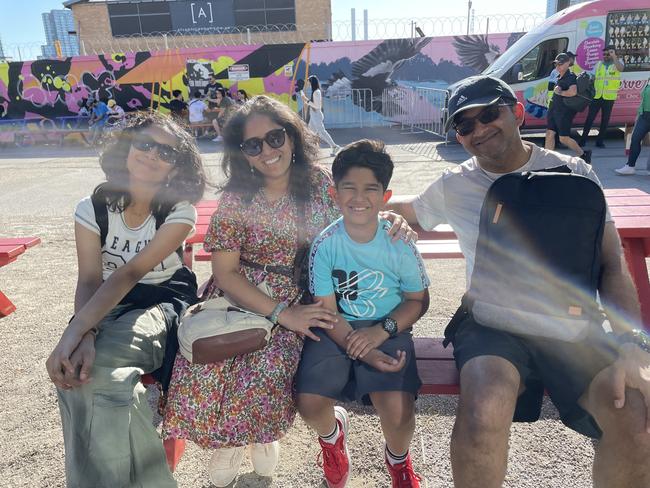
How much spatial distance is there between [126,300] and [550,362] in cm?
A: 185

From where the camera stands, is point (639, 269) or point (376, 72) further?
point (376, 72)

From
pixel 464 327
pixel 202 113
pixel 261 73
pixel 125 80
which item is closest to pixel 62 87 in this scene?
pixel 125 80

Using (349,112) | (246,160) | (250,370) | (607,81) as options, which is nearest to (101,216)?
(246,160)

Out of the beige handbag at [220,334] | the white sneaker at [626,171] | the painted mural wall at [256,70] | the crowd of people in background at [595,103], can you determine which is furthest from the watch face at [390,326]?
the painted mural wall at [256,70]

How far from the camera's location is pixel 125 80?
17.7 meters

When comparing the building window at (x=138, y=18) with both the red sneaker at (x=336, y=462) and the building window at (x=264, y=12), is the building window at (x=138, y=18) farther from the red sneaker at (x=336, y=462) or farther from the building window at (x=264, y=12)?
the red sneaker at (x=336, y=462)

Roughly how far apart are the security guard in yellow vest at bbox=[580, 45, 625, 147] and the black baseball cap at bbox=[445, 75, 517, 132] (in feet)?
31.9

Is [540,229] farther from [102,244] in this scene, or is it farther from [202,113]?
[202,113]

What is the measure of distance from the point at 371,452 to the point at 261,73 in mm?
16536

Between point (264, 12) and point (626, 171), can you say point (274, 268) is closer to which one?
point (626, 171)

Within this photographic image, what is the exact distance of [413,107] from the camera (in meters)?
16.2

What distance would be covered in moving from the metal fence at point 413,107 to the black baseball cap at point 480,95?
1297cm

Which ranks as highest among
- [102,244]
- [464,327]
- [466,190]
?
[466,190]

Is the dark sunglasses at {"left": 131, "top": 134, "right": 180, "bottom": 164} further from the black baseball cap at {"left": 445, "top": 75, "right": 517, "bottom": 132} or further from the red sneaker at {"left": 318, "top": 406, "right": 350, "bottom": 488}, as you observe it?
the red sneaker at {"left": 318, "top": 406, "right": 350, "bottom": 488}
